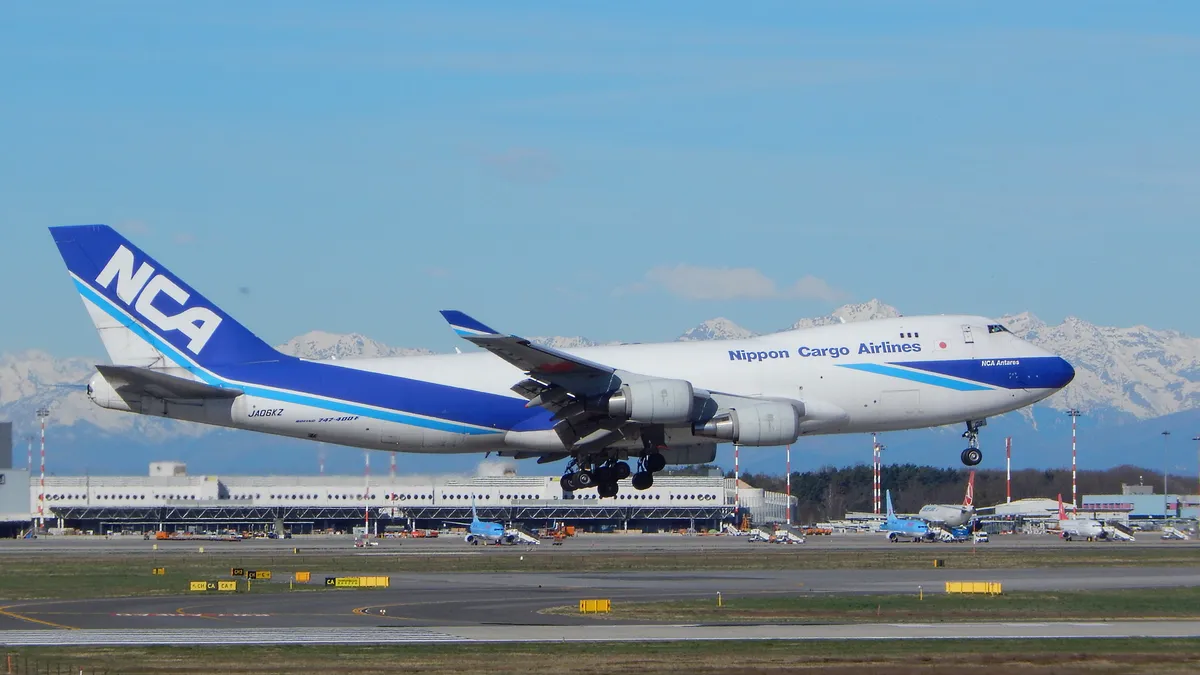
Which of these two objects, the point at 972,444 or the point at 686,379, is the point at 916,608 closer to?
the point at 686,379

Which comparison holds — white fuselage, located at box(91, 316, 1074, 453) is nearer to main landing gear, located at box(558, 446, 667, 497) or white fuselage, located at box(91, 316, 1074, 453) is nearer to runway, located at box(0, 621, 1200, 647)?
main landing gear, located at box(558, 446, 667, 497)

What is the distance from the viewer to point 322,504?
398 ft

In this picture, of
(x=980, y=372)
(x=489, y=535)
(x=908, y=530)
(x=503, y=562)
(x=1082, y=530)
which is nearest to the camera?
(x=980, y=372)

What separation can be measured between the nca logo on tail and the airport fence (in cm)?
2166

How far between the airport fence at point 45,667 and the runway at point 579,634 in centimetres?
278

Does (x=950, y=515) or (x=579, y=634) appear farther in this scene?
(x=950, y=515)

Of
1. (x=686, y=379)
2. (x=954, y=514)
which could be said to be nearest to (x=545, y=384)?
(x=686, y=379)

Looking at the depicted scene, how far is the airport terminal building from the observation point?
123m

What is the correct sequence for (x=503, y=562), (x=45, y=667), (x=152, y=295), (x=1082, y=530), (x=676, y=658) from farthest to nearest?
1. (x=1082, y=530)
2. (x=503, y=562)
3. (x=152, y=295)
4. (x=676, y=658)
5. (x=45, y=667)

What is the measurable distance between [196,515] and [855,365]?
91224 millimetres

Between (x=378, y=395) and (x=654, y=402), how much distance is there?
9.95 m

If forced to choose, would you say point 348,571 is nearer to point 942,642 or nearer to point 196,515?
point 942,642

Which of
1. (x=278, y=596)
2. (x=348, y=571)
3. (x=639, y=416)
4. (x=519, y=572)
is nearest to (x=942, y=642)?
(x=639, y=416)

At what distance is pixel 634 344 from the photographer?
52.5 meters
